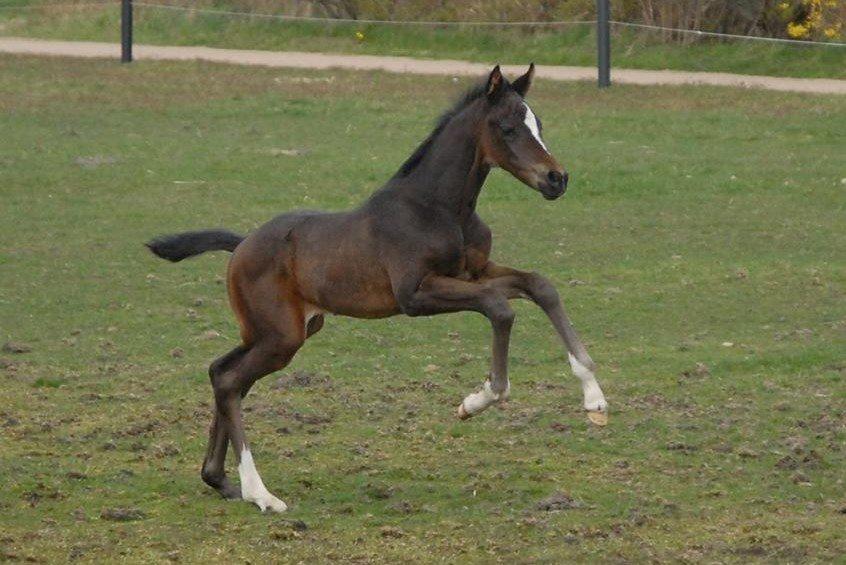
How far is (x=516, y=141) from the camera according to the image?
754 cm

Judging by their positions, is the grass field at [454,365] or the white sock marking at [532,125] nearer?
the grass field at [454,365]

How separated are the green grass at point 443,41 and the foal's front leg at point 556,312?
16095mm

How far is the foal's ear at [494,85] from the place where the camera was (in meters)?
7.57

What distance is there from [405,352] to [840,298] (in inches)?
133

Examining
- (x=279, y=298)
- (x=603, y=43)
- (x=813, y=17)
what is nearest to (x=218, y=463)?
(x=279, y=298)

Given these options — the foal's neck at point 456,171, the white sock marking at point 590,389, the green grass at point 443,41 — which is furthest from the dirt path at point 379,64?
the white sock marking at point 590,389

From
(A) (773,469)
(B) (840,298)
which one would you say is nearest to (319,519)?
(A) (773,469)

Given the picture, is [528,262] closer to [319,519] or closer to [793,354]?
[793,354]

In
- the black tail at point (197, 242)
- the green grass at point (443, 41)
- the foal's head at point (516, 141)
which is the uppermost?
the green grass at point (443, 41)

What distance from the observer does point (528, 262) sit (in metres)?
13.6

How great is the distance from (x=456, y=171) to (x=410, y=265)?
1.61 feet

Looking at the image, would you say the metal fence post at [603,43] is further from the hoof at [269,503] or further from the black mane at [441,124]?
the hoof at [269,503]

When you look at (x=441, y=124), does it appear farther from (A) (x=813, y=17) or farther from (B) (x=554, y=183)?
(A) (x=813, y=17)

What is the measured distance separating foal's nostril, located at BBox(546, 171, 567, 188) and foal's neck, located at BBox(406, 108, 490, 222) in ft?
1.26
